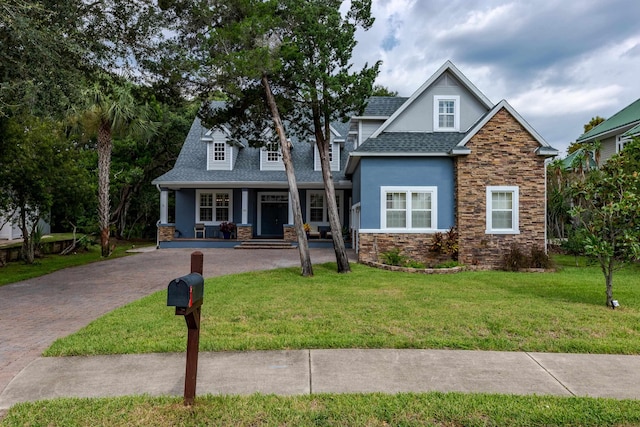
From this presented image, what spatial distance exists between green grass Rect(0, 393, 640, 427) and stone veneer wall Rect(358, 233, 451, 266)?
10.1 metres

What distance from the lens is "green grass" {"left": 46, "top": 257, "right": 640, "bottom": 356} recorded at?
498 centimetres

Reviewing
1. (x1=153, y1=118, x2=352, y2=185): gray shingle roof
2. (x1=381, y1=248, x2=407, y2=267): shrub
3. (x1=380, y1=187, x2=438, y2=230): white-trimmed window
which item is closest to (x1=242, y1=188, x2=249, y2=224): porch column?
(x1=153, y1=118, x2=352, y2=185): gray shingle roof

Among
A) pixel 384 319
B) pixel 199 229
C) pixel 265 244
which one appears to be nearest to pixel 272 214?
pixel 265 244

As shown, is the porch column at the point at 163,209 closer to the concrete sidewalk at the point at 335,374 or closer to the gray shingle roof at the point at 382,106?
the gray shingle roof at the point at 382,106

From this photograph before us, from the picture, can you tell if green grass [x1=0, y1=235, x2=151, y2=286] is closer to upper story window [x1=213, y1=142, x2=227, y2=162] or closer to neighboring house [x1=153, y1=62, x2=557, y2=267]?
upper story window [x1=213, y1=142, x2=227, y2=162]

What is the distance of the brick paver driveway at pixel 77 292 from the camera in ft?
17.4

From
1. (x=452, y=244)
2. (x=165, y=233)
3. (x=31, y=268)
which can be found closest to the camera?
(x=31, y=268)

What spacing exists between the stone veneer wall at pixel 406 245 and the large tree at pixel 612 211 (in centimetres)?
633

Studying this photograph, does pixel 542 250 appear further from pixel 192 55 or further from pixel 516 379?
pixel 192 55

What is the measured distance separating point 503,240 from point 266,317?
33.0 ft

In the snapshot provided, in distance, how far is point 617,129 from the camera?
19609mm

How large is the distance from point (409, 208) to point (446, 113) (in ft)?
13.8

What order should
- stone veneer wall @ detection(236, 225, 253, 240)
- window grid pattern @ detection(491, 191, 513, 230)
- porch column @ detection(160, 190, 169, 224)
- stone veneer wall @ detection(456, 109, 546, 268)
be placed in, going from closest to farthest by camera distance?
stone veneer wall @ detection(456, 109, 546, 268) < window grid pattern @ detection(491, 191, 513, 230) < stone veneer wall @ detection(236, 225, 253, 240) < porch column @ detection(160, 190, 169, 224)

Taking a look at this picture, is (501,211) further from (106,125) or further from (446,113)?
(106,125)
